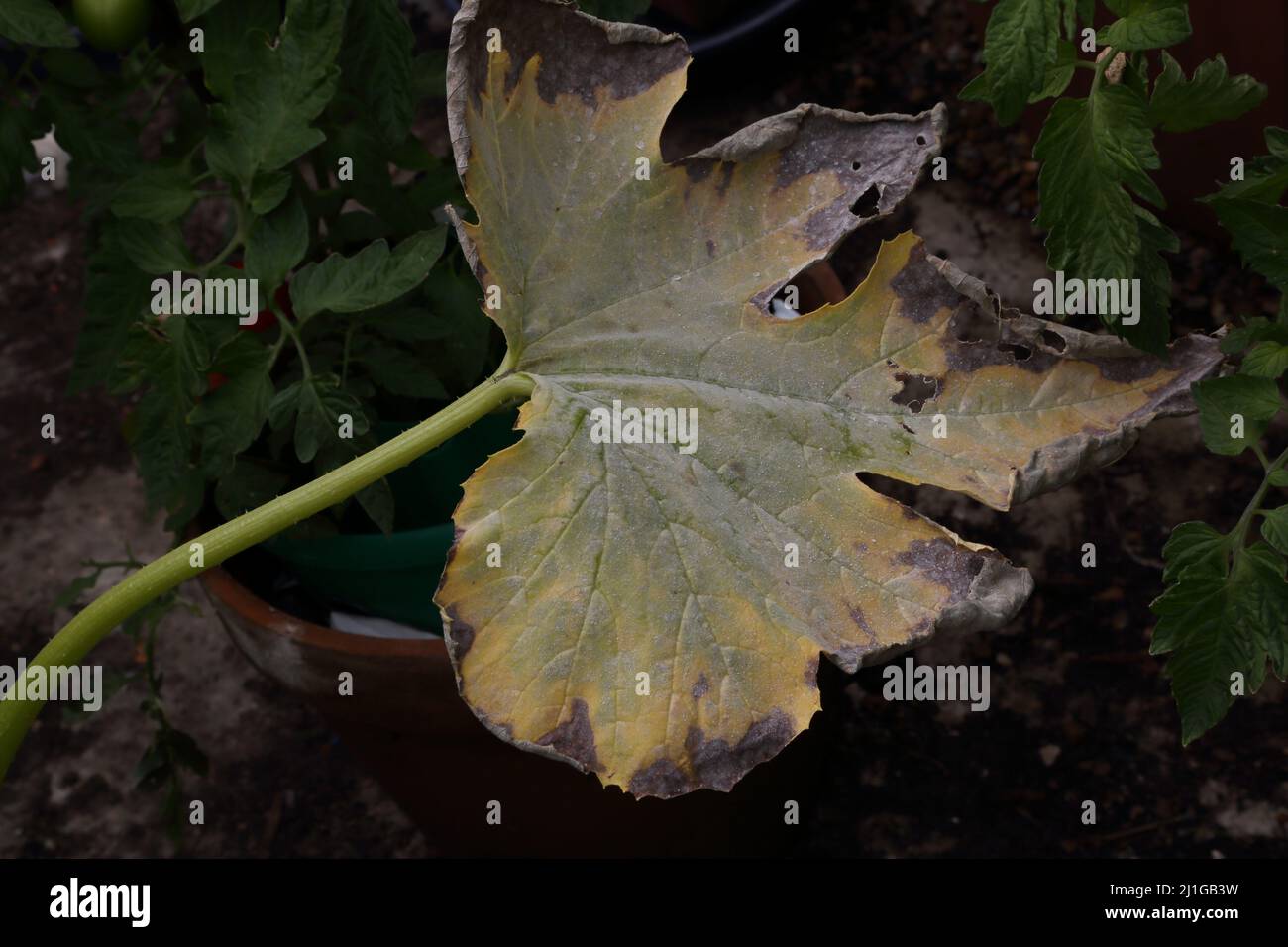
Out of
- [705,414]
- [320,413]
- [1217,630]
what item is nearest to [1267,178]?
[1217,630]

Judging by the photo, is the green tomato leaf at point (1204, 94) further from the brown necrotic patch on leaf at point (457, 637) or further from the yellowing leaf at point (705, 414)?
the brown necrotic patch on leaf at point (457, 637)

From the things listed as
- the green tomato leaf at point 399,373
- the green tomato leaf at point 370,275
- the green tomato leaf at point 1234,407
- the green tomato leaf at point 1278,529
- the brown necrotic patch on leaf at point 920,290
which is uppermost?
the green tomato leaf at point 370,275

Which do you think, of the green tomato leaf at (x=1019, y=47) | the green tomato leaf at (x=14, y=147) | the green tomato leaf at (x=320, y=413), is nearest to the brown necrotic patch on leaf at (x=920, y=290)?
the green tomato leaf at (x=1019, y=47)

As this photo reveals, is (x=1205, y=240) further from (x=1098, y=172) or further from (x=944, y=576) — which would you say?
(x=944, y=576)

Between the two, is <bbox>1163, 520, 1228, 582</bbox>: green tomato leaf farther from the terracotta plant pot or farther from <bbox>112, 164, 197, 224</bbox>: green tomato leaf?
<bbox>112, 164, 197, 224</bbox>: green tomato leaf

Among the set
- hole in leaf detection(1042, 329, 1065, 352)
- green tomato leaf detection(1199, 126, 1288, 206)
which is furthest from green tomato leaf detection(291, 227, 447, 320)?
green tomato leaf detection(1199, 126, 1288, 206)
